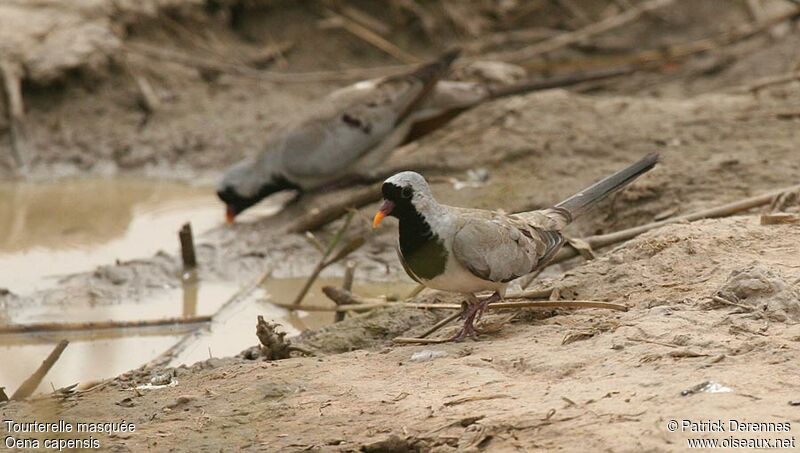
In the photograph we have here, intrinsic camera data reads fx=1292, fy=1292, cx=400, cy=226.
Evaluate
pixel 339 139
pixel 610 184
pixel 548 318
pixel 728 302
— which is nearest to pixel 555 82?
pixel 339 139

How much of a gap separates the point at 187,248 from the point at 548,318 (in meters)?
2.96

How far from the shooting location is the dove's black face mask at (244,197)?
851 cm

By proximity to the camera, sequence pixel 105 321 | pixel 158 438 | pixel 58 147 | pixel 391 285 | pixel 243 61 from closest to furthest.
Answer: pixel 158 438
pixel 105 321
pixel 391 285
pixel 58 147
pixel 243 61

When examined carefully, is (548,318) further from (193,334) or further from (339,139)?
(339,139)

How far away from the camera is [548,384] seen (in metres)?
4.11

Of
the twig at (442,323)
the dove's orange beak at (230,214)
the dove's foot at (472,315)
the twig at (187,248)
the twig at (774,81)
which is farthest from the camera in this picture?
the dove's orange beak at (230,214)

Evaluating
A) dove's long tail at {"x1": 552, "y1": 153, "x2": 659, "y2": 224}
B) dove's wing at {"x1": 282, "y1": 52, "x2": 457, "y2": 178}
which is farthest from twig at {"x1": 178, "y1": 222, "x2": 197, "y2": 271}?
dove's long tail at {"x1": 552, "y1": 153, "x2": 659, "y2": 224}

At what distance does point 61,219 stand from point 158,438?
4.79 metres

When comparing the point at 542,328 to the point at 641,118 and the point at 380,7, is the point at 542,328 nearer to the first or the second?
the point at 641,118

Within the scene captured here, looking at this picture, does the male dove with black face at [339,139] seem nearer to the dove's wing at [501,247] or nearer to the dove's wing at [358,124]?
the dove's wing at [358,124]

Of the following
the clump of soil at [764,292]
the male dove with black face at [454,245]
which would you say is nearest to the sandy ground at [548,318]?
the clump of soil at [764,292]

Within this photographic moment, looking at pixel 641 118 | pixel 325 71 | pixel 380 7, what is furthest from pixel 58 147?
pixel 641 118

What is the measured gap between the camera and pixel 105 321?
6.32m

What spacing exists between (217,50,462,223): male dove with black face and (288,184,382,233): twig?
482 millimetres
